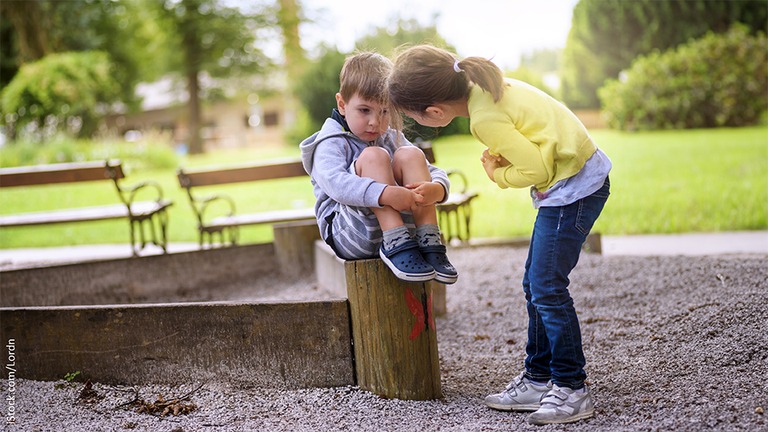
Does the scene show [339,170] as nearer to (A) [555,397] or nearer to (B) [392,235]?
(B) [392,235]

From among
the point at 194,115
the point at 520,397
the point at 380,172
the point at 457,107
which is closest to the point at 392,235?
the point at 380,172

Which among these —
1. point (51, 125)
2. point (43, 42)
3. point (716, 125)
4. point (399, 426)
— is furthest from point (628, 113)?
point (399, 426)

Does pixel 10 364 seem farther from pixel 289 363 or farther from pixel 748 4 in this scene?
pixel 748 4

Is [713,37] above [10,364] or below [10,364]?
above

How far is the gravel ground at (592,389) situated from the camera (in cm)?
271

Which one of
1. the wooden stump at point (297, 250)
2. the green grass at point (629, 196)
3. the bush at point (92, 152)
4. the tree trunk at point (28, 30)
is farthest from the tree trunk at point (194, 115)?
the wooden stump at point (297, 250)

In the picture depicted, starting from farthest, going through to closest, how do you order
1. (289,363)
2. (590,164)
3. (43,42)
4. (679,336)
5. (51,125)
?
(43,42) < (51,125) < (679,336) < (289,363) < (590,164)

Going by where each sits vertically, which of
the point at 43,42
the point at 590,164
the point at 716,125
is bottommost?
the point at 716,125

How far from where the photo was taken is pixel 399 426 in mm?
2725

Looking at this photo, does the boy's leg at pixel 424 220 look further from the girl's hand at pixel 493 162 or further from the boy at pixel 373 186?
the girl's hand at pixel 493 162

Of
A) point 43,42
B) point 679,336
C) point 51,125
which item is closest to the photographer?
point 679,336

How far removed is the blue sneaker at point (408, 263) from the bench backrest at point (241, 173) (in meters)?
3.07

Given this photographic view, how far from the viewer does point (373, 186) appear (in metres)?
2.78

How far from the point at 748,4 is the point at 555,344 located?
594 inches
